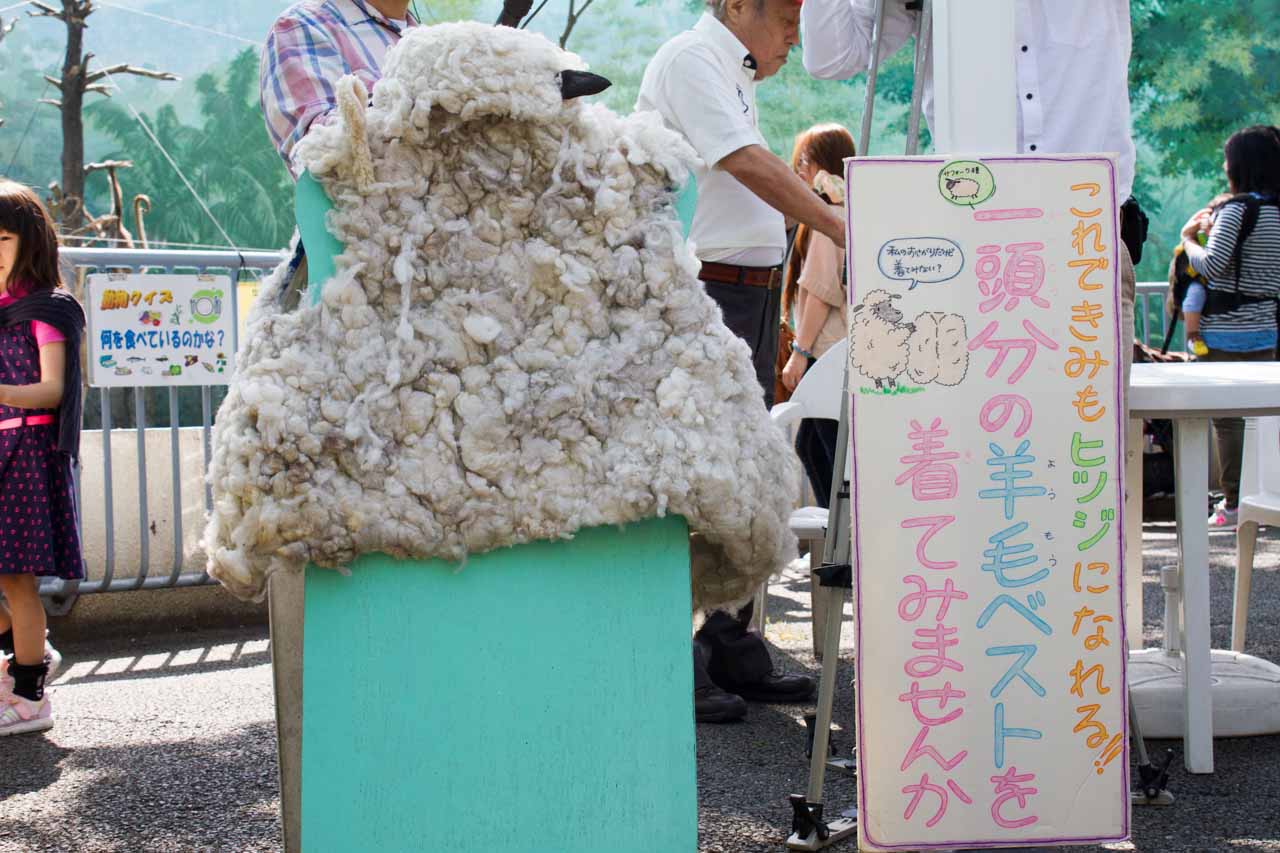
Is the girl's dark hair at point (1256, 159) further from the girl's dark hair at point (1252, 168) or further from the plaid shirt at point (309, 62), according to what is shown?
the plaid shirt at point (309, 62)

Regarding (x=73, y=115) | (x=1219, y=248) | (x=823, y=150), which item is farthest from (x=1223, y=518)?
(x=73, y=115)

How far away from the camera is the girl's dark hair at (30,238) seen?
386cm

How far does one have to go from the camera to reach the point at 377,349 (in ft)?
6.29

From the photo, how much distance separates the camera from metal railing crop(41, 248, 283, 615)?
5.25 meters

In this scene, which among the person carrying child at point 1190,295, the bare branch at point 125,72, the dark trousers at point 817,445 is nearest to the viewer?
the dark trousers at point 817,445

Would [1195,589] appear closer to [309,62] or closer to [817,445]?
[817,445]

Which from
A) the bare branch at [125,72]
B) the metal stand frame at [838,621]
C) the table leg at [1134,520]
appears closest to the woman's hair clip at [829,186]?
the table leg at [1134,520]

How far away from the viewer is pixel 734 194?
11.8 feet

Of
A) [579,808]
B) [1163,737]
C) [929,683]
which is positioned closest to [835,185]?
[1163,737]

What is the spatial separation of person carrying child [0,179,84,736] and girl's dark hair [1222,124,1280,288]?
201 inches

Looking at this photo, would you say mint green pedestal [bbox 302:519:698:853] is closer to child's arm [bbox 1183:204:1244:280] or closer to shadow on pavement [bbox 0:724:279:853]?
shadow on pavement [bbox 0:724:279:853]

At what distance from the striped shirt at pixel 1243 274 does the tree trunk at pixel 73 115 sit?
7.09 m

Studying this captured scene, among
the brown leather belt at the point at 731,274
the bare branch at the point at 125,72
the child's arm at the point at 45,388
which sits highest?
the bare branch at the point at 125,72

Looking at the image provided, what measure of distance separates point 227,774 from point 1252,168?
5.34 m
